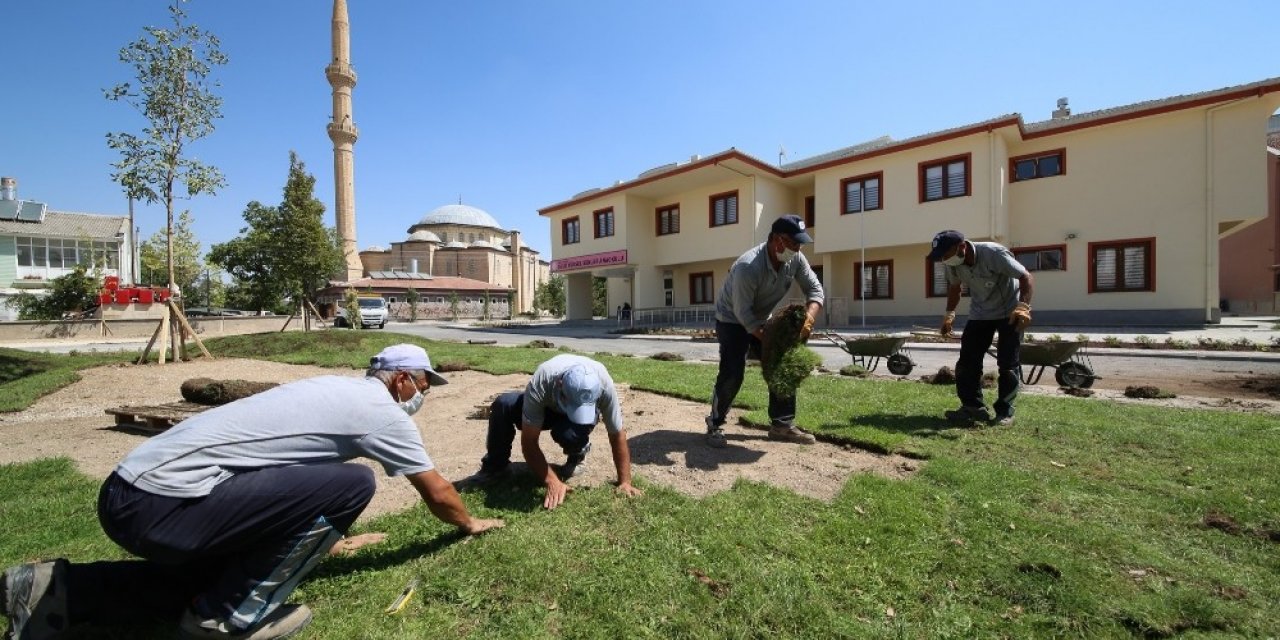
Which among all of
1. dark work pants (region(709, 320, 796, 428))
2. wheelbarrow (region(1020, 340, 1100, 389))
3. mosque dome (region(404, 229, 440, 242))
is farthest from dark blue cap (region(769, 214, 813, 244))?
mosque dome (region(404, 229, 440, 242))

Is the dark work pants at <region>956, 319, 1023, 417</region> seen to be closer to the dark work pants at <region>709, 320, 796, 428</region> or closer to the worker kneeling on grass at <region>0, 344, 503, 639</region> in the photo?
the dark work pants at <region>709, 320, 796, 428</region>

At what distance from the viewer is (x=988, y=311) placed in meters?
5.35

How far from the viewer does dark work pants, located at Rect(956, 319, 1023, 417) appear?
527 centimetres

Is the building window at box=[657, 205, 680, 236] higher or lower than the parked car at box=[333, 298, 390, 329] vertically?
higher

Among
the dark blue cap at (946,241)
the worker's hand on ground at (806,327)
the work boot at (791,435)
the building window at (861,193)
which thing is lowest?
the work boot at (791,435)

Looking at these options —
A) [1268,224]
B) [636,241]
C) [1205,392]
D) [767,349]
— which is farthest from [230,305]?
[1268,224]

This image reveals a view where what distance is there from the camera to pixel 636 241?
2761 centimetres

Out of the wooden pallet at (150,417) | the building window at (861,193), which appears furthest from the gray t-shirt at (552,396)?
the building window at (861,193)

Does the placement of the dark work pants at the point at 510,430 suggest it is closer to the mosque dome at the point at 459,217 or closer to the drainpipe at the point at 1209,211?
the drainpipe at the point at 1209,211

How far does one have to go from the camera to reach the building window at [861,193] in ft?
70.1

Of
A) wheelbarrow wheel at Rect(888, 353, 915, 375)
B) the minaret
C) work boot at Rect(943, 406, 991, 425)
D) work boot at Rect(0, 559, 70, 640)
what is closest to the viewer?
work boot at Rect(0, 559, 70, 640)

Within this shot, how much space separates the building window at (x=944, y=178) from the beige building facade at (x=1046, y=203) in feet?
0.14

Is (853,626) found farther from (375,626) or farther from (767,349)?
(767,349)

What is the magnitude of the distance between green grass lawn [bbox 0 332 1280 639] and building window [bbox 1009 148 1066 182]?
18.7 m
